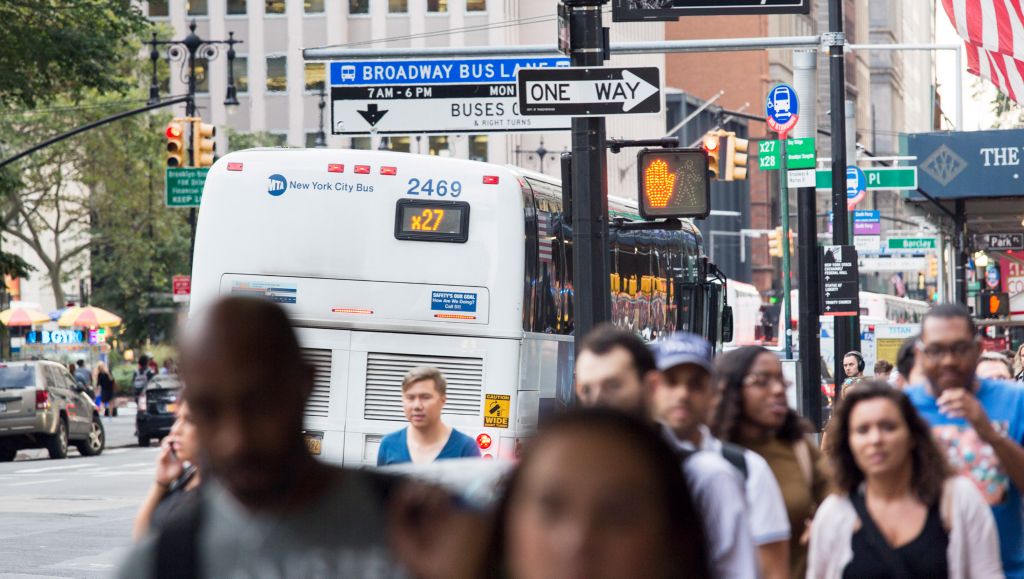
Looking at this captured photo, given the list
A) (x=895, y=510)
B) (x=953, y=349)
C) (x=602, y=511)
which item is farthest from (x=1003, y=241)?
(x=602, y=511)

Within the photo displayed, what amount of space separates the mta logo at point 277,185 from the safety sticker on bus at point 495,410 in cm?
245

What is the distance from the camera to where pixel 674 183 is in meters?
11.4

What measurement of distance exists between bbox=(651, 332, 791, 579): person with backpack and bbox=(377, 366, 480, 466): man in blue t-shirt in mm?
3126

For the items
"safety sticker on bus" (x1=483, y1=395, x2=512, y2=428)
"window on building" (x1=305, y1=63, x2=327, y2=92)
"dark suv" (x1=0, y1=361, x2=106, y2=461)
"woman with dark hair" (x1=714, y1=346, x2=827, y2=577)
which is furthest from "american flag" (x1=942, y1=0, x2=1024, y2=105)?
"window on building" (x1=305, y1=63, x2=327, y2=92)

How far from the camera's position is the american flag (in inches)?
508

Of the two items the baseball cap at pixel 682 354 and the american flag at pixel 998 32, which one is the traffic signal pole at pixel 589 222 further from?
the baseball cap at pixel 682 354

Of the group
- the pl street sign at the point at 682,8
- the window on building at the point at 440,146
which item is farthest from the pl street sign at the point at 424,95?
the window on building at the point at 440,146

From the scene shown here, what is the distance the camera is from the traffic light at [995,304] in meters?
33.6

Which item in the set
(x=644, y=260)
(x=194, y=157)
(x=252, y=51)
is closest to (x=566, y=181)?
(x=644, y=260)

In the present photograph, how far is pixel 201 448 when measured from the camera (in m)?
2.40

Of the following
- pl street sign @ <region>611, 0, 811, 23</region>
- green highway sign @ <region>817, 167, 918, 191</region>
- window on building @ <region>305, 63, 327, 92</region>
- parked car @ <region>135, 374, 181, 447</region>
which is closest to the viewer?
pl street sign @ <region>611, 0, 811, 23</region>

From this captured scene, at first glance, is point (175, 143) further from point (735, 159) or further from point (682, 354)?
point (682, 354)

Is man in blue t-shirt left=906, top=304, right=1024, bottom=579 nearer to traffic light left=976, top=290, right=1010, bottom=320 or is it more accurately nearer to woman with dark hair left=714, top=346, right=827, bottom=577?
woman with dark hair left=714, top=346, right=827, bottom=577

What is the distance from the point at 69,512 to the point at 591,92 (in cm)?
1194
